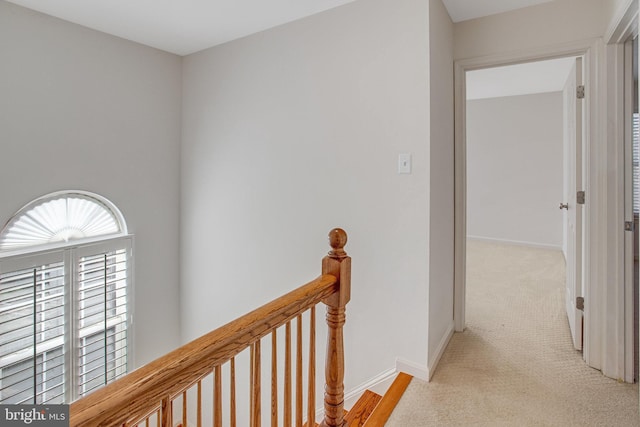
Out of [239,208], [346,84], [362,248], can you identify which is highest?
[346,84]

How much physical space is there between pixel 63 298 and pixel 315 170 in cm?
208

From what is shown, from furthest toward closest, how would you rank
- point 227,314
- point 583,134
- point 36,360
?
point 227,314 → point 36,360 → point 583,134

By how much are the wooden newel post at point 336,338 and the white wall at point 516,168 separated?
16.8 ft

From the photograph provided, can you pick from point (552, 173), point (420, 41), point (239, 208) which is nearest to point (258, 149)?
point (239, 208)

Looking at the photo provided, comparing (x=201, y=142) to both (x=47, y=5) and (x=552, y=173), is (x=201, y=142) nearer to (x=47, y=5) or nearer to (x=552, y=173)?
(x=47, y=5)

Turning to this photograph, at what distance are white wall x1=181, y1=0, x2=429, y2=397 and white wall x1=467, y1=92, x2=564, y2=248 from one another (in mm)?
4265

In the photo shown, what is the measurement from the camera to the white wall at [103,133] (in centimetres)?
234

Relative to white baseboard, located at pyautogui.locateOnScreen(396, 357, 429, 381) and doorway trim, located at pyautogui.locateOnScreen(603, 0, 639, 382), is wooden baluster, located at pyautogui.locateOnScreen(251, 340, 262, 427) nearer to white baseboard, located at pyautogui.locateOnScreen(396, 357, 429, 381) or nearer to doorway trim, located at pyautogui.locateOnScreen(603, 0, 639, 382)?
white baseboard, located at pyautogui.locateOnScreen(396, 357, 429, 381)

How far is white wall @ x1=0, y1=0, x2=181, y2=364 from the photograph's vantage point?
7.66ft

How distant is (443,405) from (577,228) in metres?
1.45

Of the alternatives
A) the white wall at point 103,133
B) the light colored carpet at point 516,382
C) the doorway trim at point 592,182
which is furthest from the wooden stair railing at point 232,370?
the white wall at point 103,133

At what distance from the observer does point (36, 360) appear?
2459 millimetres

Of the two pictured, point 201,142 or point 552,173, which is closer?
point 201,142

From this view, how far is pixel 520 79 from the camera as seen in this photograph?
4453 millimetres
